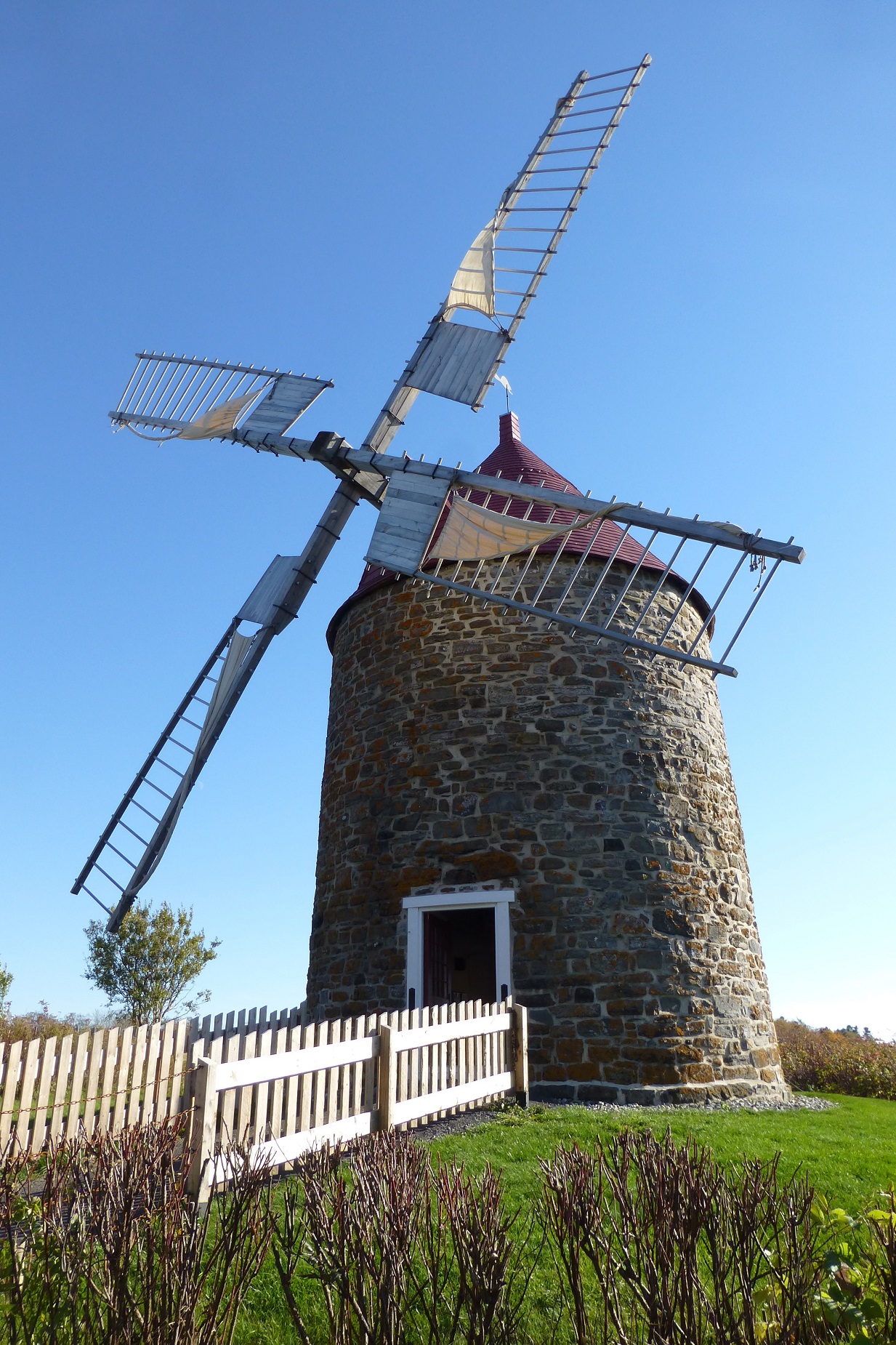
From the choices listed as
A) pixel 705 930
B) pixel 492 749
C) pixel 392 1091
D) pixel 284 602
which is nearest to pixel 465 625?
pixel 492 749

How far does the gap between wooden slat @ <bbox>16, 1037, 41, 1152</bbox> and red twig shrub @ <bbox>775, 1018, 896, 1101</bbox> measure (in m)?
11.3

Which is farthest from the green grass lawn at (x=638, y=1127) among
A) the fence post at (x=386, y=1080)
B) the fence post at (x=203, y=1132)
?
the fence post at (x=203, y=1132)

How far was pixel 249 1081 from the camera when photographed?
5020mm

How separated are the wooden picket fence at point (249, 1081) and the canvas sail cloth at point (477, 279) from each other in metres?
8.62

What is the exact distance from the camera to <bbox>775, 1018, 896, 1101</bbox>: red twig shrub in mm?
13094

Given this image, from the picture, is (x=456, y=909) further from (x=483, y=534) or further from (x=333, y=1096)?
(x=483, y=534)

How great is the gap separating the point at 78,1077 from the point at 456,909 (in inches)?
193

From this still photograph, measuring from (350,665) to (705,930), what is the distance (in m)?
5.29

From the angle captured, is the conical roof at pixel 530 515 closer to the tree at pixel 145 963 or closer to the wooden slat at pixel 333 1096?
the wooden slat at pixel 333 1096

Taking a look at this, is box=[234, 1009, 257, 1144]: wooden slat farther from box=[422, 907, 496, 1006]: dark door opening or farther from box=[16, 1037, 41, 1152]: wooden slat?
box=[422, 907, 496, 1006]: dark door opening

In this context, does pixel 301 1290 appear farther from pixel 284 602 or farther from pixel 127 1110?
pixel 284 602

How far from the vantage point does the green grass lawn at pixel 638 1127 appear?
3.56m

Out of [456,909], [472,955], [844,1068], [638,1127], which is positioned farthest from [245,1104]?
[844,1068]

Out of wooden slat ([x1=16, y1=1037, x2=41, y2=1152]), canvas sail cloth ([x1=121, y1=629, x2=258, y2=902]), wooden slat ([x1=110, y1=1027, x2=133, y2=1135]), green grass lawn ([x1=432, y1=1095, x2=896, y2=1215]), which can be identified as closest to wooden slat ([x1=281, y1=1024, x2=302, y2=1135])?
wooden slat ([x1=110, y1=1027, x2=133, y2=1135])
